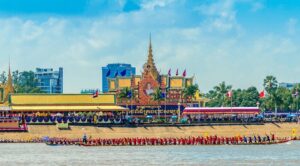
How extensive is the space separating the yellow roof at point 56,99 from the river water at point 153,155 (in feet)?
108

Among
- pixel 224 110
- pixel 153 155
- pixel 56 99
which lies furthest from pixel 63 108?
pixel 153 155

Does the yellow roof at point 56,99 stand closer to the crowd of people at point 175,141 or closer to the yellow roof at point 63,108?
the yellow roof at point 63,108

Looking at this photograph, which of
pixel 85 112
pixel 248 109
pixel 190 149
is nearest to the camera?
pixel 190 149

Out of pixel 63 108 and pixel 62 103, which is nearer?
pixel 63 108

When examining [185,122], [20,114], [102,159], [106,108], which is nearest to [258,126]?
[185,122]

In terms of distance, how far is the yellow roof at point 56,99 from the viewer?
18750 cm

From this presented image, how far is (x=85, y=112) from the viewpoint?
184375mm

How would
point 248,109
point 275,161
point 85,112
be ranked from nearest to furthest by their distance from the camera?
point 275,161, point 85,112, point 248,109

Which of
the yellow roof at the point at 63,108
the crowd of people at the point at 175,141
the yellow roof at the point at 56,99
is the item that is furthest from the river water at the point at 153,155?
the yellow roof at the point at 56,99

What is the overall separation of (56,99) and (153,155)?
6360 centimetres

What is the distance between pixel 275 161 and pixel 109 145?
3752 cm

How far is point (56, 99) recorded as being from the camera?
189m

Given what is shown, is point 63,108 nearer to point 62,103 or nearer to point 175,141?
point 62,103

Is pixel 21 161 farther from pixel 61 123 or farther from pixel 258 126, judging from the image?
pixel 258 126
